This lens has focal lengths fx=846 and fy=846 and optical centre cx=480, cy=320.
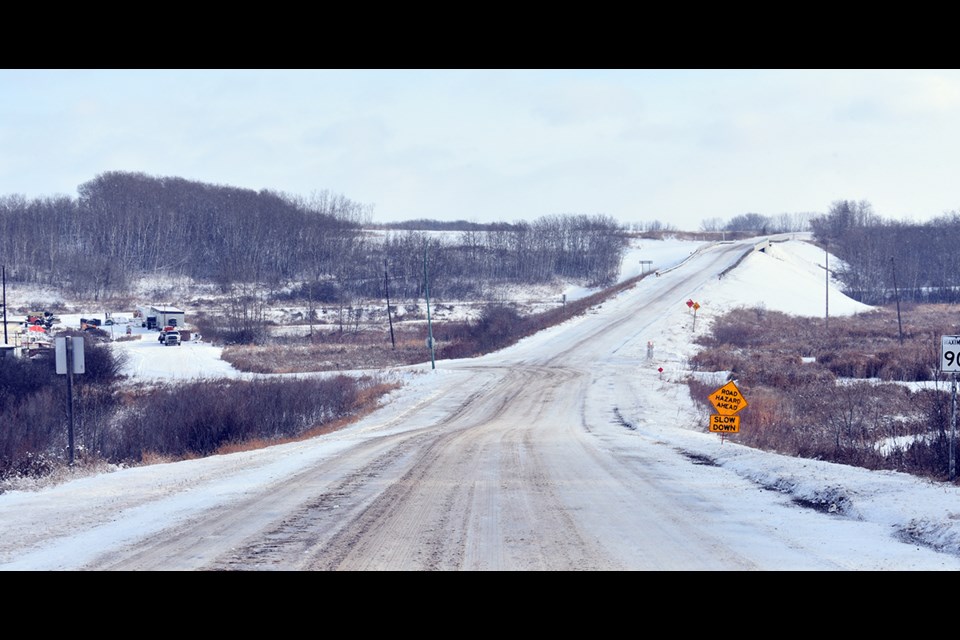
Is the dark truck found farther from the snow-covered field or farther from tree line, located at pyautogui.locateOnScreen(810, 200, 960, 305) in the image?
tree line, located at pyautogui.locateOnScreen(810, 200, 960, 305)

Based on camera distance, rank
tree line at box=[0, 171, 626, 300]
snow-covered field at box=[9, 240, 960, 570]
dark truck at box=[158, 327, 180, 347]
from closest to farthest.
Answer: snow-covered field at box=[9, 240, 960, 570] → dark truck at box=[158, 327, 180, 347] → tree line at box=[0, 171, 626, 300]

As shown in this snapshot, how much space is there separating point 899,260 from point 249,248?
106 metres

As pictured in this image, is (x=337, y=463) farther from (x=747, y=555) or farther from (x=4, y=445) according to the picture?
(x=4, y=445)

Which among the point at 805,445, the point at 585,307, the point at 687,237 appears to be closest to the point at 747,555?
the point at 805,445

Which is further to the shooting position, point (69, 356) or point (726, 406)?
point (726, 406)

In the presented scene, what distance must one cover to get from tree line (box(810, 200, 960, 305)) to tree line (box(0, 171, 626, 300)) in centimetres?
3444

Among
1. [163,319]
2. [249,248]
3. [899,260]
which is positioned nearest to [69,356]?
[163,319]

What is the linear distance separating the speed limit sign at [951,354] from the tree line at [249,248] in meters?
114

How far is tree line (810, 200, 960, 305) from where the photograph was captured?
11006cm

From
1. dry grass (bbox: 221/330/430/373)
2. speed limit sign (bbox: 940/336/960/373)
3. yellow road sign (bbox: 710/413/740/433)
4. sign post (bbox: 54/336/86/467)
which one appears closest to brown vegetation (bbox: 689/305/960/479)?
yellow road sign (bbox: 710/413/740/433)

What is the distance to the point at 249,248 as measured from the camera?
15138cm

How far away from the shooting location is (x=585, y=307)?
74.6 m

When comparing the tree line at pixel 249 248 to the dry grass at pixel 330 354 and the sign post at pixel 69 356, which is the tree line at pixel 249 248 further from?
the sign post at pixel 69 356

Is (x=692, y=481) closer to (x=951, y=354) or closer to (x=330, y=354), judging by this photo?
(x=951, y=354)
